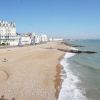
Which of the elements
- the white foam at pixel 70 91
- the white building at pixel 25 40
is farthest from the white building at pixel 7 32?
the white foam at pixel 70 91

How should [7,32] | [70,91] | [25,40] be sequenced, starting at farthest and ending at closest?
[25,40], [7,32], [70,91]

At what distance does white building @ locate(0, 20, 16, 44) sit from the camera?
106769 mm

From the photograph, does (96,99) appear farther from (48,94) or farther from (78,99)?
(48,94)

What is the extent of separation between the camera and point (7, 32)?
11312 cm

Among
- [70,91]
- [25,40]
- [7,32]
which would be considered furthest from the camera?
[25,40]

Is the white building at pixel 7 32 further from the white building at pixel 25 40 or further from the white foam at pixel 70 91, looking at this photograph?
the white foam at pixel 70 91

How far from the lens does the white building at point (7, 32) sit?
106769 mm

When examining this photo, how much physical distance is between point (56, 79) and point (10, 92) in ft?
24.7

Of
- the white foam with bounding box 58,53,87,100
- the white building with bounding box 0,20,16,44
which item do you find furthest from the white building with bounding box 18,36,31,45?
the white foam with bounding box 58,53,87,100

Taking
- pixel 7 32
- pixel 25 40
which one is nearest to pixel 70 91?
pixel 7 32

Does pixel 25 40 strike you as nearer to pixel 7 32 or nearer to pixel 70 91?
pixel 7 32

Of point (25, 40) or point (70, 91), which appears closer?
point (70, 91)

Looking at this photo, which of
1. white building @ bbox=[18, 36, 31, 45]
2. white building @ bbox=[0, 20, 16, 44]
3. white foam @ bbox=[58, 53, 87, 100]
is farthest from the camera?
white building @ bbox=[18, 36, 31, 45]

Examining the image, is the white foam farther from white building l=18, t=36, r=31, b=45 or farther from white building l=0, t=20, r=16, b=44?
white building l=18, t=36, r=31, b=45
